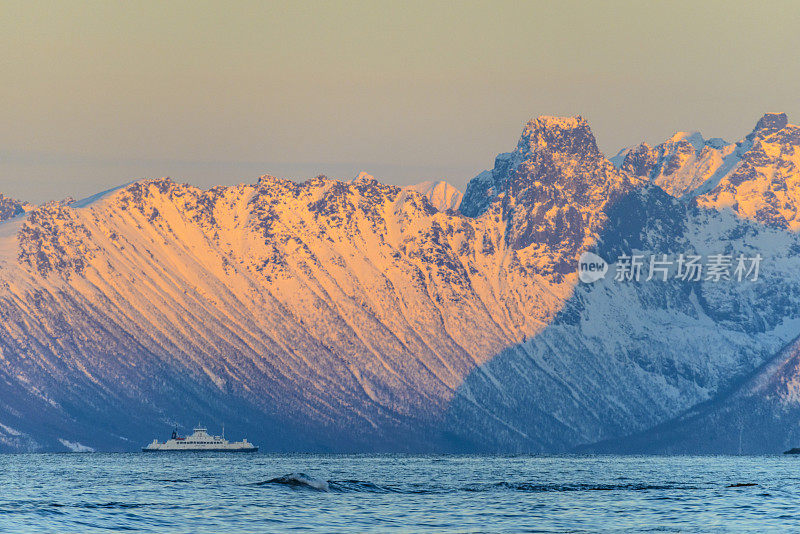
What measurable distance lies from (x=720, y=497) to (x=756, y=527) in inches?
1874

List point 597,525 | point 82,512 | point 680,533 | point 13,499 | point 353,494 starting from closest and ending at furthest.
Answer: point 680,533, point 597,525, point 82,512, point 13,499, point 353,494

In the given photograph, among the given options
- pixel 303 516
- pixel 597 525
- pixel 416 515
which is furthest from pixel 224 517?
pixel 597 525

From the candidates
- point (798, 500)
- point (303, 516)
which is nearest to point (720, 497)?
Result: point (798, 500)

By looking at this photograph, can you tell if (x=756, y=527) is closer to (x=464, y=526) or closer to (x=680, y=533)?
(x=680, y=533)

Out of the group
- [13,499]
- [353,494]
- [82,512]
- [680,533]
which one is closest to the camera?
[680,533]

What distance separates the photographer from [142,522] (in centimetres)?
14212

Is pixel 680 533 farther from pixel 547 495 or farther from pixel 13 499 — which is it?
pixel 13 499

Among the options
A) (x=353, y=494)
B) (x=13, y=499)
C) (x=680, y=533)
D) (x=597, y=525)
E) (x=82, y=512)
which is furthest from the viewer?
(x=353, y=494)

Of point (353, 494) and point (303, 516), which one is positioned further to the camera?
point (353, 494)

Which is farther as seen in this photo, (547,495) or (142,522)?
(547,495)

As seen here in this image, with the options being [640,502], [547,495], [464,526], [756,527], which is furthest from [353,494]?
[756,527]

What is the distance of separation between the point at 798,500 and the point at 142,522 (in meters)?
85.9

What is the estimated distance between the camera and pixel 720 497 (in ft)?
616

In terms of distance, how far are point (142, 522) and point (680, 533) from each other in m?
52.1
